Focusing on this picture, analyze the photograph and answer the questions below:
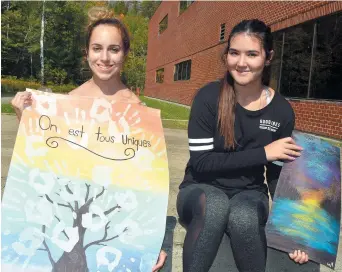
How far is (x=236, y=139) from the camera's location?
1.90m

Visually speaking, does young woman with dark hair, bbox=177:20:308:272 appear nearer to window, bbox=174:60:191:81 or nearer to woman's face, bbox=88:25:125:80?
woman's face, bbox=88:25:125:80

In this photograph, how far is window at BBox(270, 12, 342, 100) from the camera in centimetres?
764

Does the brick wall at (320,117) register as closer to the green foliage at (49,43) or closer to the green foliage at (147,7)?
the green foliage at (49,43)

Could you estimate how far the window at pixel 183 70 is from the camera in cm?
2007

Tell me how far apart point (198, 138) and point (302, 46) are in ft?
25.8

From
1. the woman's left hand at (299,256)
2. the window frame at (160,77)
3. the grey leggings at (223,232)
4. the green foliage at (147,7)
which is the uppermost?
the green foliage at (147,7)

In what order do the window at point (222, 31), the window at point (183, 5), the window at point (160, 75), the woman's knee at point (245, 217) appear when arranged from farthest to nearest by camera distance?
1. the window at point (160, 75)
2. the window at point (183, 5)
3. the window at point (222, 31)
4. the woman's knee at point (245, 217)

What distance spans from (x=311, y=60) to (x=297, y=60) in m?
0.48

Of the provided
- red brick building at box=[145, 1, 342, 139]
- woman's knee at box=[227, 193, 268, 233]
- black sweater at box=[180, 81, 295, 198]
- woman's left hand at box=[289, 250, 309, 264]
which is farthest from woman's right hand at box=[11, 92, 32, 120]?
red brick building at box=[145, 1, 342, 139]

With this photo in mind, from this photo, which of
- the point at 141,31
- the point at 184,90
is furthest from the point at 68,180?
the point at 141,31

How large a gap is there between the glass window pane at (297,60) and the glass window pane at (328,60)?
29cm

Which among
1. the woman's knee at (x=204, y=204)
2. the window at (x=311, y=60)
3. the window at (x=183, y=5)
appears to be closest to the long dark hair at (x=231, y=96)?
the woman's knee at (x=204, y=204)

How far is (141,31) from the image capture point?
52.8m

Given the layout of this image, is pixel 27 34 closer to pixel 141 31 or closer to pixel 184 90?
pixel 141 31
